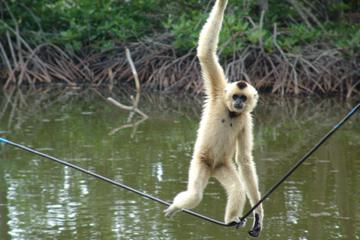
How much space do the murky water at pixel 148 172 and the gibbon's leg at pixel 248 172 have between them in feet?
10.5

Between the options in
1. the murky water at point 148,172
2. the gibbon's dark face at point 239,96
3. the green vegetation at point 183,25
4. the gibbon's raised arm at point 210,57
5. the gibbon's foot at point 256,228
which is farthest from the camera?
the green vegetation at point 183,25

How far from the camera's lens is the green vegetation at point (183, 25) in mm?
21344

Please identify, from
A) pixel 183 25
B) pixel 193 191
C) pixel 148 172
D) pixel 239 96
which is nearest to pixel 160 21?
pixel 183 25

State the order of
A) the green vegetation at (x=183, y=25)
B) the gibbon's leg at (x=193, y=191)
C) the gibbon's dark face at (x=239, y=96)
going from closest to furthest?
the gibbon's leg at (x=193, y=191)
the gibbon's dark face at (x=239, y=96)
the green vegetation at (x=183, y=25)

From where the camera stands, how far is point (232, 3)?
72.1ft

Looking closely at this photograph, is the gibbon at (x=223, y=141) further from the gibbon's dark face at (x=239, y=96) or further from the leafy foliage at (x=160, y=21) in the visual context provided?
the leafy foliage at (x=160, y=21)

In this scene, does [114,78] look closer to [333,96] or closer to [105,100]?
[105,100]

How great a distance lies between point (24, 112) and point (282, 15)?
310 inches

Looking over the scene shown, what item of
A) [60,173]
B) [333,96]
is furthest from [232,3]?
[60,173]

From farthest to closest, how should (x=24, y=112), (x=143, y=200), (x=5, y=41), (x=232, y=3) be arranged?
(x=5, y=41) < (x=232, y=3) < (x=24, y=112) < (x=143, y=200)

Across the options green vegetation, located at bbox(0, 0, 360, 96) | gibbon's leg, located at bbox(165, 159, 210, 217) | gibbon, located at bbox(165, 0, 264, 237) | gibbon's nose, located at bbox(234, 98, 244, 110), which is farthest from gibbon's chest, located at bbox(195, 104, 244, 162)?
green vegetation, located at bbox(0, 0, 360, 96)

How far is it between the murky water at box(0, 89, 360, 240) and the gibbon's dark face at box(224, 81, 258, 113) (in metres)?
3.57

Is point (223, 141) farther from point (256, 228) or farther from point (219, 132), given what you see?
point (256, 228)

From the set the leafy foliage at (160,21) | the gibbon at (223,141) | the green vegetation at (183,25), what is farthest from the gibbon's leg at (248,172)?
the leafy foliage at (160,21)
